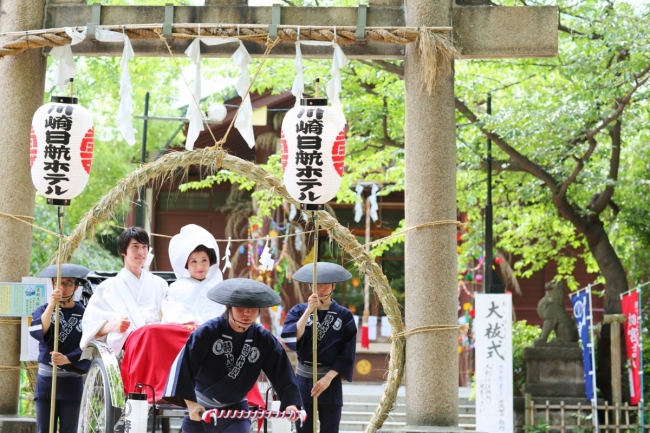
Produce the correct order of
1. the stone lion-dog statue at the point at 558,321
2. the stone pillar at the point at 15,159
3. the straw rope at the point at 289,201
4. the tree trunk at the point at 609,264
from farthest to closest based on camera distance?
the stone lion-dog statue at the point at 558,321
the tree trunk at the point at 609,264
the stone pillar at the point at 15,159
the straw rope at the point at 289,201

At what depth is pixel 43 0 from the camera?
8211 millimetres

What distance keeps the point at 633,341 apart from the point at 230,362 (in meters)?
8.05

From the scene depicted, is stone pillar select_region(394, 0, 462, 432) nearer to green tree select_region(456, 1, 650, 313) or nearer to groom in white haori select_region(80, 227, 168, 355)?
groom in white haori select_region(80, 227, 168, 355)

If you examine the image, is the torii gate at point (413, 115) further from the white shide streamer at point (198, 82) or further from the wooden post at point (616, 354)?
the wooden post at point (616, 354)

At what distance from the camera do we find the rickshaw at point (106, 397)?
6199 mm

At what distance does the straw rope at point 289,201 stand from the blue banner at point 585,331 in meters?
5.49

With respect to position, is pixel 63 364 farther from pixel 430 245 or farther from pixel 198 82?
pixel 430 245

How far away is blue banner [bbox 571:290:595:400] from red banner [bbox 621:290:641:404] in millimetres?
533

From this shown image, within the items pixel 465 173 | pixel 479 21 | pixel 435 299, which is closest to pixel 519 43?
pixel 479 21

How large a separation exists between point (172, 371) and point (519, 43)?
13.7 ft

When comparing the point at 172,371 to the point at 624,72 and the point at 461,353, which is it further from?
the point at 461,353

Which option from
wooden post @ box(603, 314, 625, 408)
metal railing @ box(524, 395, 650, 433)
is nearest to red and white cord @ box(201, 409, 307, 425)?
metal railing @ box(524, 395, 650, 433)

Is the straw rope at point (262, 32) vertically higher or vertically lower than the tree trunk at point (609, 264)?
higher

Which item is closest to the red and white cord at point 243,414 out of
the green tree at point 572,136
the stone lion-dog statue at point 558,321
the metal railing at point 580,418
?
the green tree at point 572,136
